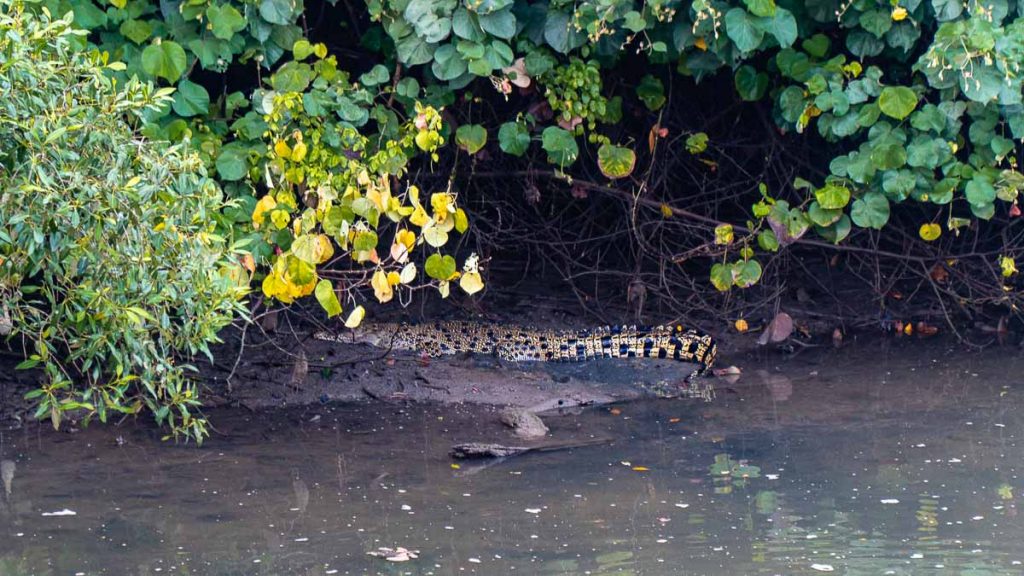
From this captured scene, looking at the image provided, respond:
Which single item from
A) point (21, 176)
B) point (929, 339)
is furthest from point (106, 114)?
point (929, 339)

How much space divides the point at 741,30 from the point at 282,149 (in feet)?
6.83

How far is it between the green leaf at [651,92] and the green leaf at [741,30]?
0.96 m

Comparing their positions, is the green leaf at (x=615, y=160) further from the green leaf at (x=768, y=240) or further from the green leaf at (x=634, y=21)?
the green leaf at (x=634, y=21)

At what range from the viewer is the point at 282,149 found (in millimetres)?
4926

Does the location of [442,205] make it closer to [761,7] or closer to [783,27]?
[761,7]

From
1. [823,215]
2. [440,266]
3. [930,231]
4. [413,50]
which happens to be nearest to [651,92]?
[823,215]

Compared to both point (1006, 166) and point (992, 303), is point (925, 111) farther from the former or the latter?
point (992, 303)

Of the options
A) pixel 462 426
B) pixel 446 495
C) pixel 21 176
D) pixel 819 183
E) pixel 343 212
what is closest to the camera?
pixel 21 176

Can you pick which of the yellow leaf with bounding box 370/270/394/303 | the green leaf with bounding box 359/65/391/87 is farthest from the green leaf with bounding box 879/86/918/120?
the yellow leaf with bounding box 370/270/394/303

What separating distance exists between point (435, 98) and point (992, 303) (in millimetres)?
3854

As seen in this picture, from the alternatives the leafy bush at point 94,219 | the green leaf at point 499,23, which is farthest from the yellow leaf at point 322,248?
the green leaf at point 499,23

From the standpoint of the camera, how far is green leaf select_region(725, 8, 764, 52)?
16.8 ft

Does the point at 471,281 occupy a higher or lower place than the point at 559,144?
lower

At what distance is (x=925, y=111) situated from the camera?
543 cm
